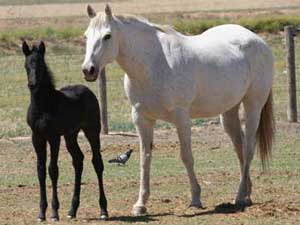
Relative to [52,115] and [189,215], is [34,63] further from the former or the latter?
[189,215]

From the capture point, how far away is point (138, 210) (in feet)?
37.3

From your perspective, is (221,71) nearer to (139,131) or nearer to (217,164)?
(139,131)

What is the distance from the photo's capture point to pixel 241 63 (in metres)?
12.1

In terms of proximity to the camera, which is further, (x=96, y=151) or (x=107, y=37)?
(x=96, y=151)

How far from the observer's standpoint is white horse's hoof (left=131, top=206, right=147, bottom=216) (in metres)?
11.3

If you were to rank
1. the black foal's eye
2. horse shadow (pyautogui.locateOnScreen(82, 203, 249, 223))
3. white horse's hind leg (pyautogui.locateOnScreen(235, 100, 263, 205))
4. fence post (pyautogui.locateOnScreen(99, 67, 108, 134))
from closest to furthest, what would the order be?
the black foal's eye
horse shadow (pyautogui.locateOnScreen(82, 203, 249, 223))
white horse's hind leg (pyautogui.locateOnScreen(235, 100, 263, 205))
fence post (pyautogui.locateOnScreen(99, 67, 108, 134))

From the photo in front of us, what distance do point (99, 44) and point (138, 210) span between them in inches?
73.7

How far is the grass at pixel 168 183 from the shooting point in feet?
36.0

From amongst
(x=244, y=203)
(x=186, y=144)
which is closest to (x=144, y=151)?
(x=186, y=144)

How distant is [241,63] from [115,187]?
247cm

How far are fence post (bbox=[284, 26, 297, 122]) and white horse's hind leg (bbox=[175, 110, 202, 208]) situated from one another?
26.5 ft

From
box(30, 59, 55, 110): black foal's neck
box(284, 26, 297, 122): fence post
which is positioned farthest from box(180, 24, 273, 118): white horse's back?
box(284, 26, 297, 122): fence post

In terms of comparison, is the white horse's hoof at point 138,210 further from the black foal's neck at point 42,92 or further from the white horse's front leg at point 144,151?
the black foal's neck at point 42,92

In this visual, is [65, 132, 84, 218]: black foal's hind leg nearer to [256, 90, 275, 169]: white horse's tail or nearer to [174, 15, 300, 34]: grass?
[256, 90, 275, 169]: white horse's tail
